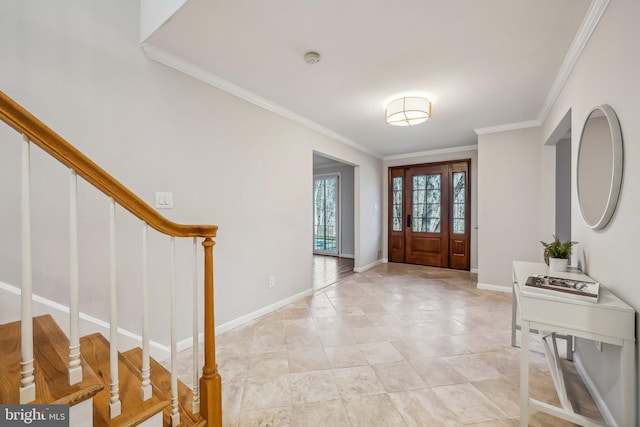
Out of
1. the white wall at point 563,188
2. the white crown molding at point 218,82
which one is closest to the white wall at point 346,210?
the white crown molding at point 218,82

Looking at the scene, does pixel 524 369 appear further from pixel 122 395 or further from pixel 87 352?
pixel 87 352

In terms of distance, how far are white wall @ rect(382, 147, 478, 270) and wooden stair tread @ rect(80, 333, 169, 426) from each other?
17.6 feet

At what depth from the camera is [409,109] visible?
2.92 metres

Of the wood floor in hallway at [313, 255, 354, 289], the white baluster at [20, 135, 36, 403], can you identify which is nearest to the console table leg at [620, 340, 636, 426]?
the white baluster at [20, 135, 36, 403]

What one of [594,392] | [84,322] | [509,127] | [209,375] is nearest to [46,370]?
[209,375]

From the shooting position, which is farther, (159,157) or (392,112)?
(392,112)

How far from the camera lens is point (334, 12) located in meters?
1.75

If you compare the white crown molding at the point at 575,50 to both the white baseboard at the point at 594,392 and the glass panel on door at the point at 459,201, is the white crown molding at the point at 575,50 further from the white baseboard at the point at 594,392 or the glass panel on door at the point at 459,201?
the white baseboard at the point at 594,392

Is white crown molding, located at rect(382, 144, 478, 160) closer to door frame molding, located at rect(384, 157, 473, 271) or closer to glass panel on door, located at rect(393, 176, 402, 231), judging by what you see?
door frame molding, located at rect(384, 157, 473, 271)

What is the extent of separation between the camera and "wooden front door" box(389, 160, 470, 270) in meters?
5.37

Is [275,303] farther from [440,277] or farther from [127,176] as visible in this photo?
[440,277]

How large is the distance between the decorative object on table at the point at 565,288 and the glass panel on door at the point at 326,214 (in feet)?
18.7

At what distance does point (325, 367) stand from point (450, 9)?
8.50 feet

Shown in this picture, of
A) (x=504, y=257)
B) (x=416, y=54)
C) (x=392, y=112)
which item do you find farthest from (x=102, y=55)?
(x=504, y=257)
